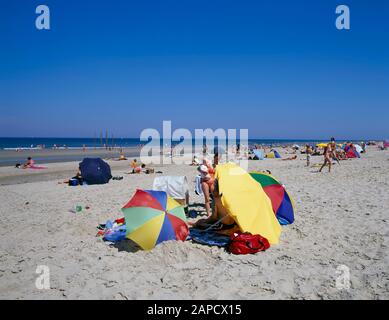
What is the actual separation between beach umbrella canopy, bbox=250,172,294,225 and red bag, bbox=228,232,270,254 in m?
1.36

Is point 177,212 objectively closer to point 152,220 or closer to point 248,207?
point 152,220

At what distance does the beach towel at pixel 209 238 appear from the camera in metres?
4.86

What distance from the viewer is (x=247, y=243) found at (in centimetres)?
454

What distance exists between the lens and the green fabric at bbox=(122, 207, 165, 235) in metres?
4.57

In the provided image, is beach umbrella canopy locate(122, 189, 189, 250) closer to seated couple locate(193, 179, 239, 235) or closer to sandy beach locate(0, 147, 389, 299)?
sandy beach locate(0, 147, 389, 299)

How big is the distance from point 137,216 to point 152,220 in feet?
0.79

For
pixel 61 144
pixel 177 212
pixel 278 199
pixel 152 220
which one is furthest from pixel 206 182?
pixel 61 144

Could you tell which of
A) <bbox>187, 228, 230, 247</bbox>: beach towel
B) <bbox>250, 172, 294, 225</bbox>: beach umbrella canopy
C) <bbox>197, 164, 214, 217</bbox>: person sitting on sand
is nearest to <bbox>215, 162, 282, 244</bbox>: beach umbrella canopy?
<bbox>187, 228, 230, 247</bbox>: beach towel

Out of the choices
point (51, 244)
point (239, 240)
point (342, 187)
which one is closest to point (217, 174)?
point (239, 240)

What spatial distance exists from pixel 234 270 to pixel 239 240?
1.93 ft

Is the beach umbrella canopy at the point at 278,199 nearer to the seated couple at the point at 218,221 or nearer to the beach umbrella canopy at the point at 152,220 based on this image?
the seated couple at the point at 218,221

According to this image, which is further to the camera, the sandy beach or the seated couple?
the seated couple

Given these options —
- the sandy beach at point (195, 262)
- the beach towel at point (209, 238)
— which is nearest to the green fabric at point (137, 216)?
the sandy beach at point (195, 262)

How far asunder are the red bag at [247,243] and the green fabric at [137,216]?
48.9 inches
